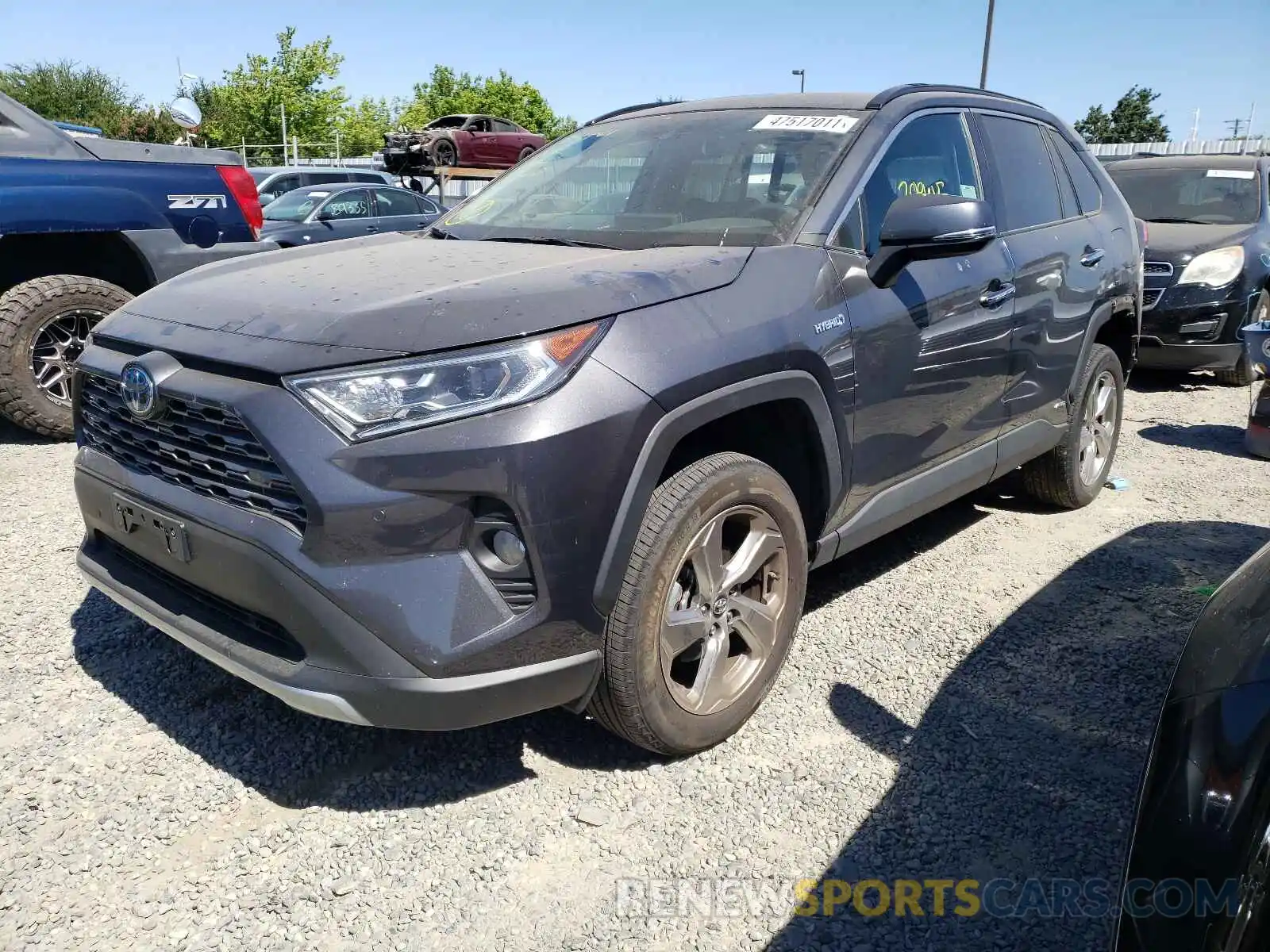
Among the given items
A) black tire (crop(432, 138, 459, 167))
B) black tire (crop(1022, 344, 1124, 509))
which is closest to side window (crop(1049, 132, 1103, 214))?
black tire (crop(1022, 344, 1124, 509))

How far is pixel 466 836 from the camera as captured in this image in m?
2.34

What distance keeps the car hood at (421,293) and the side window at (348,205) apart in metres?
8.48

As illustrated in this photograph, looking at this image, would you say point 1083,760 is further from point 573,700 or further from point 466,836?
point 466,836

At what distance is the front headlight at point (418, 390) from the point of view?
201 centimetres

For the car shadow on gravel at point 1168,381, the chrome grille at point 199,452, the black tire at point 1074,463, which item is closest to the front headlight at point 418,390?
the chrome grille at point 199,452

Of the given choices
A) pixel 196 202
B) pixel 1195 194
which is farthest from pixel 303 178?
pixel 1195 194

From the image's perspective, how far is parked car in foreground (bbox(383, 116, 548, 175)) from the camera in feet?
64.7

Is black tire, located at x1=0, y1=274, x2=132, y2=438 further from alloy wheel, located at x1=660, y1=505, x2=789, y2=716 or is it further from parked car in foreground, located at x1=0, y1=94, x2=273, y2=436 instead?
alloy wheel, located at x1=660, y1=505, x2=789, y2=716

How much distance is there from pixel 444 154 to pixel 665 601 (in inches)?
760

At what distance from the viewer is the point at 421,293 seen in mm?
2281

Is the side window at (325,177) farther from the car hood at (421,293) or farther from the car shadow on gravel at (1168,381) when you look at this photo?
the car hood at (421,293)

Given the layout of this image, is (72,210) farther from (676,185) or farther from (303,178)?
(303,178)

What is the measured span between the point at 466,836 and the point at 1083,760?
172cm

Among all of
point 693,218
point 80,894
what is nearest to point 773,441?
point 693,218
